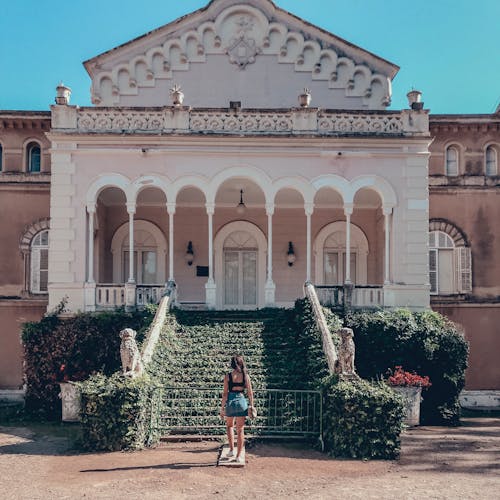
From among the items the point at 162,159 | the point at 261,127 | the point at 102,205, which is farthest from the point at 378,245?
the point at 102,205

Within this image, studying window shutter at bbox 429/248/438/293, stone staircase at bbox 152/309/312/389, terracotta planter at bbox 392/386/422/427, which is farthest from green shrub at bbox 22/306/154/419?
window shutter at bbox 429/248/438/293

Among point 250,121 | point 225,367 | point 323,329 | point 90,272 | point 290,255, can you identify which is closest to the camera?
point 225,367

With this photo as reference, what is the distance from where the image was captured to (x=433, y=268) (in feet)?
71.3

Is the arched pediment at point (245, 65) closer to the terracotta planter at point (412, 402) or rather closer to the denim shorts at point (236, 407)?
Answer: the terracotta planter at point (412, 402)

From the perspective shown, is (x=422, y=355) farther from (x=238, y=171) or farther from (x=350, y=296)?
(x=238, y=171)

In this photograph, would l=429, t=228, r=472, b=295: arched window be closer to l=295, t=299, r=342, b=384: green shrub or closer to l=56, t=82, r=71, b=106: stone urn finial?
l=295, t=299, r=342, b=384: green shrub

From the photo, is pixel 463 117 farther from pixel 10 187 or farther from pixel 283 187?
pixel 10 187

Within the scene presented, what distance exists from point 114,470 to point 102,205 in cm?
1195

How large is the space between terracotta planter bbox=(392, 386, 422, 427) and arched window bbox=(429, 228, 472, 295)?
682cm

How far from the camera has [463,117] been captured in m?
21.5

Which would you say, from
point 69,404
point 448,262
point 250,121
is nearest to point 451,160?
point 448,262

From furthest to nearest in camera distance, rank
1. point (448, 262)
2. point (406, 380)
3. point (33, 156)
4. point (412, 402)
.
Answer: point (33, 156) < point (448, 262) < point (406, 380) < point (412, 402)

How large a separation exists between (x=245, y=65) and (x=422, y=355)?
10579 millimetres

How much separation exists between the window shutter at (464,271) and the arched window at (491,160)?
107 inches
